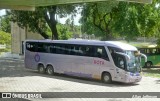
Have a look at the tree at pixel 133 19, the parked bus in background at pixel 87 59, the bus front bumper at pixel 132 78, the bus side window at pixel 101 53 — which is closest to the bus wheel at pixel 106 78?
the parked bus in background at pixel 87 59

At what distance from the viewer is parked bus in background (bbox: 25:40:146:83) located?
19641 mm

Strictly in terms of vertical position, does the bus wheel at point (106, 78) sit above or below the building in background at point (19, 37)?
below

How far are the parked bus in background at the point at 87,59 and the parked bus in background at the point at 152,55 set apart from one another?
54.2ft

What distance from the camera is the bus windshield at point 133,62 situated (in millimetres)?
19484

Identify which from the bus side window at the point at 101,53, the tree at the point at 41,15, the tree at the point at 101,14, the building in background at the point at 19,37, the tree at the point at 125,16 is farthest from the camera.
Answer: the building in background at the point at 19,37

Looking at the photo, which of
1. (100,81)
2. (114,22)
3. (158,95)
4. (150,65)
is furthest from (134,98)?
(150,65)

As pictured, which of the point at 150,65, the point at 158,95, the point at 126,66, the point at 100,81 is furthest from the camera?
the point at 150,65

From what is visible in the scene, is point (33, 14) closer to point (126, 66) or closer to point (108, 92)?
point (126, 66)

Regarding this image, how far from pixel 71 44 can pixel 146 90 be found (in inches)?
285

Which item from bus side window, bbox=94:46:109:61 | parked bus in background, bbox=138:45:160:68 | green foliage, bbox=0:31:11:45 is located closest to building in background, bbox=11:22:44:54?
green foliage, bbox=0:31:11:45

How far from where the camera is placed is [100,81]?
21.1 metres

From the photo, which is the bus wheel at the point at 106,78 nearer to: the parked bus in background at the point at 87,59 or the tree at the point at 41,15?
the parked bus in background at the point at 87,59

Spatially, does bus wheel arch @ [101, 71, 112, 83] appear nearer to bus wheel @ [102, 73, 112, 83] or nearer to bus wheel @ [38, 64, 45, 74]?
bus wheel @ [102, 73, 112, 83]

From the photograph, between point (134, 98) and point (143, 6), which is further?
point (143, 6)
